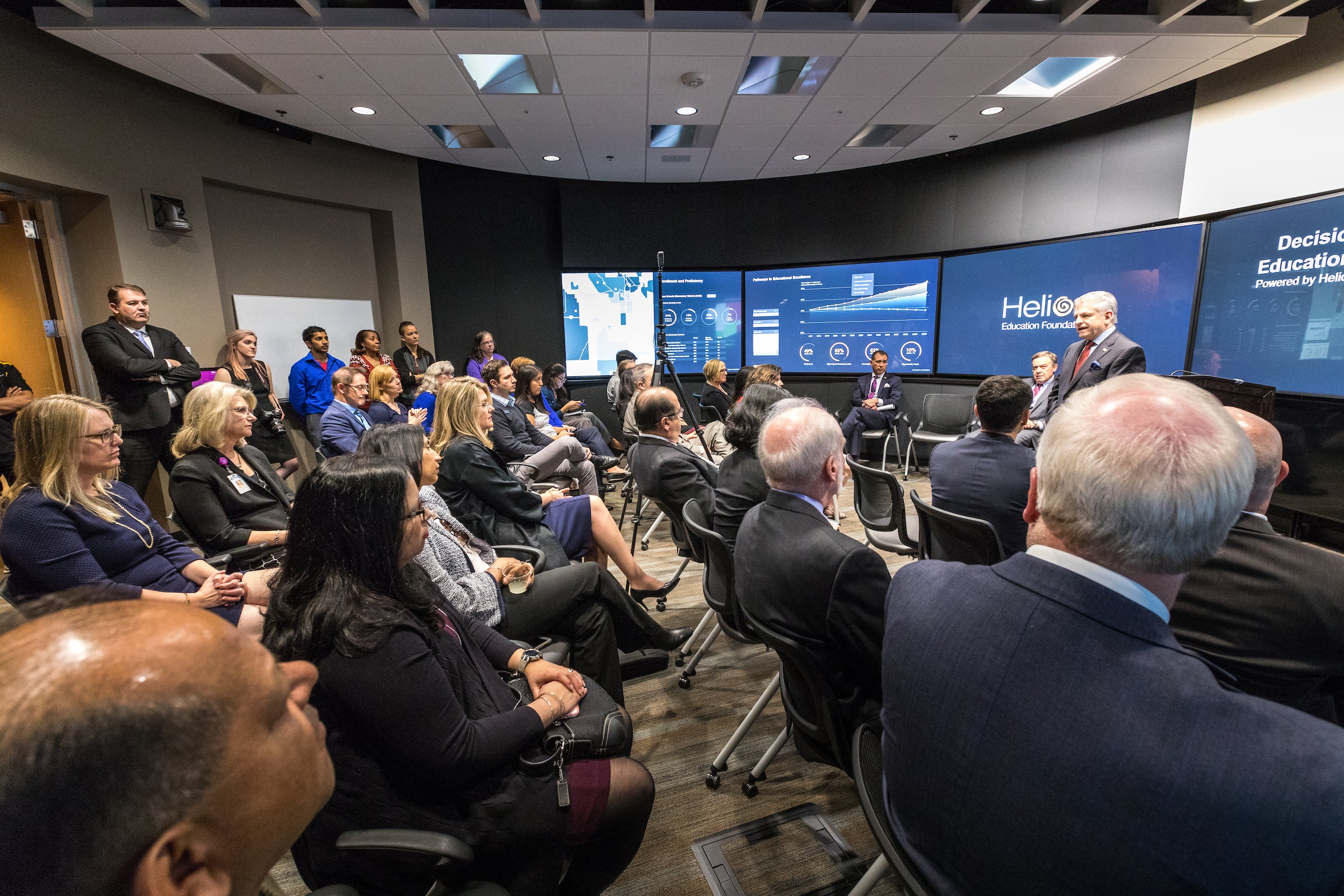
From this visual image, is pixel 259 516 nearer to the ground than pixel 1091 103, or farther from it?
nearer to the ground

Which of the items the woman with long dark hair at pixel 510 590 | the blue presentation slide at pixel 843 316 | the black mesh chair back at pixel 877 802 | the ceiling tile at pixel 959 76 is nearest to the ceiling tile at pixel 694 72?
the ceiling tile at pixel 959 76

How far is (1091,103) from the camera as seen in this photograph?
16.7ft

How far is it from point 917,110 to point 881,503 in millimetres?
4011

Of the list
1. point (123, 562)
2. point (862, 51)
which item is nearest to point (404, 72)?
point (862, 51)

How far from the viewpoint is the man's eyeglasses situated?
75.5 inches

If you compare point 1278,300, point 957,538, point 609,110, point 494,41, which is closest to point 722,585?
point 957,538

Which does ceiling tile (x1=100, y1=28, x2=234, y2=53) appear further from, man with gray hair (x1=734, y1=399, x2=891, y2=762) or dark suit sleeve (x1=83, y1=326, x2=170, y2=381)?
man with gray hair (x1=734, y1=399, x2=891, y2=762)

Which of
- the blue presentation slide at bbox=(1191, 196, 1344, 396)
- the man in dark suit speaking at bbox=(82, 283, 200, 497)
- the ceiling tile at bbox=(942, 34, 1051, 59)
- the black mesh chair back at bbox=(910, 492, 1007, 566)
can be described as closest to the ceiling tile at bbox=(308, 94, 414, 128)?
the man in dark suit speaking at bbox=(82, 283, 200, 497)

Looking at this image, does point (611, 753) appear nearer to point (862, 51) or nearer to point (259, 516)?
point (259, 516)

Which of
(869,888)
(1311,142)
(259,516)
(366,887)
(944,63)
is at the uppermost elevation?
(944,63)

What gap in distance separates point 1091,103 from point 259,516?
7.16m

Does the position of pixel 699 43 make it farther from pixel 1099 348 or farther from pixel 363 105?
pixel 1099 348

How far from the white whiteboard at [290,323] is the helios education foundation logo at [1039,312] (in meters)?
7.58

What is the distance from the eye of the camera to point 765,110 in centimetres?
512
